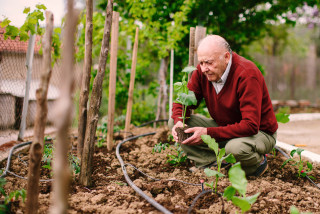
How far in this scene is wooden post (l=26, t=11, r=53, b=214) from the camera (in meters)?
1.26

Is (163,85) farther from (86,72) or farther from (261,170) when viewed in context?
(261,170)

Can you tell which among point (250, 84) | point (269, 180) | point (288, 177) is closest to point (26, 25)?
point (250, 84)

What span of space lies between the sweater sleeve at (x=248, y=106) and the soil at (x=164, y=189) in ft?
1.42

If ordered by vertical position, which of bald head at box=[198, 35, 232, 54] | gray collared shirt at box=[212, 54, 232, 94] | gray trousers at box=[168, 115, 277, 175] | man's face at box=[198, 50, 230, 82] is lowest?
gray trousers at box=[168, 115, 277, 175]

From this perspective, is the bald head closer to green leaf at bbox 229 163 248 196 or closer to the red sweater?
the red sweater

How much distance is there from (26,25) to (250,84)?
228cm

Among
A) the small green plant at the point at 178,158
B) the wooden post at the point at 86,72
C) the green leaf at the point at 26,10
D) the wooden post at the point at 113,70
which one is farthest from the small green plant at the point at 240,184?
the green leaf at the point at 26,10

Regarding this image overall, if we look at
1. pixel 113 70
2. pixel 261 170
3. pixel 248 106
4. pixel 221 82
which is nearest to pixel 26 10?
pixel 113 70

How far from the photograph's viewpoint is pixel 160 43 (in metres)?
4.48

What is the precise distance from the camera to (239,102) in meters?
2.32

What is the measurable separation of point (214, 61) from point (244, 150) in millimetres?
782

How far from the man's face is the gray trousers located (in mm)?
595

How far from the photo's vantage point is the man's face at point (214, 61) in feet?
7.35

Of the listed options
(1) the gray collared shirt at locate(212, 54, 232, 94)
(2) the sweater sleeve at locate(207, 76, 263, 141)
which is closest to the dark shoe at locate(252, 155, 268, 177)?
(2) the sweater sleeve at locate(207, 76, 263, 141)
